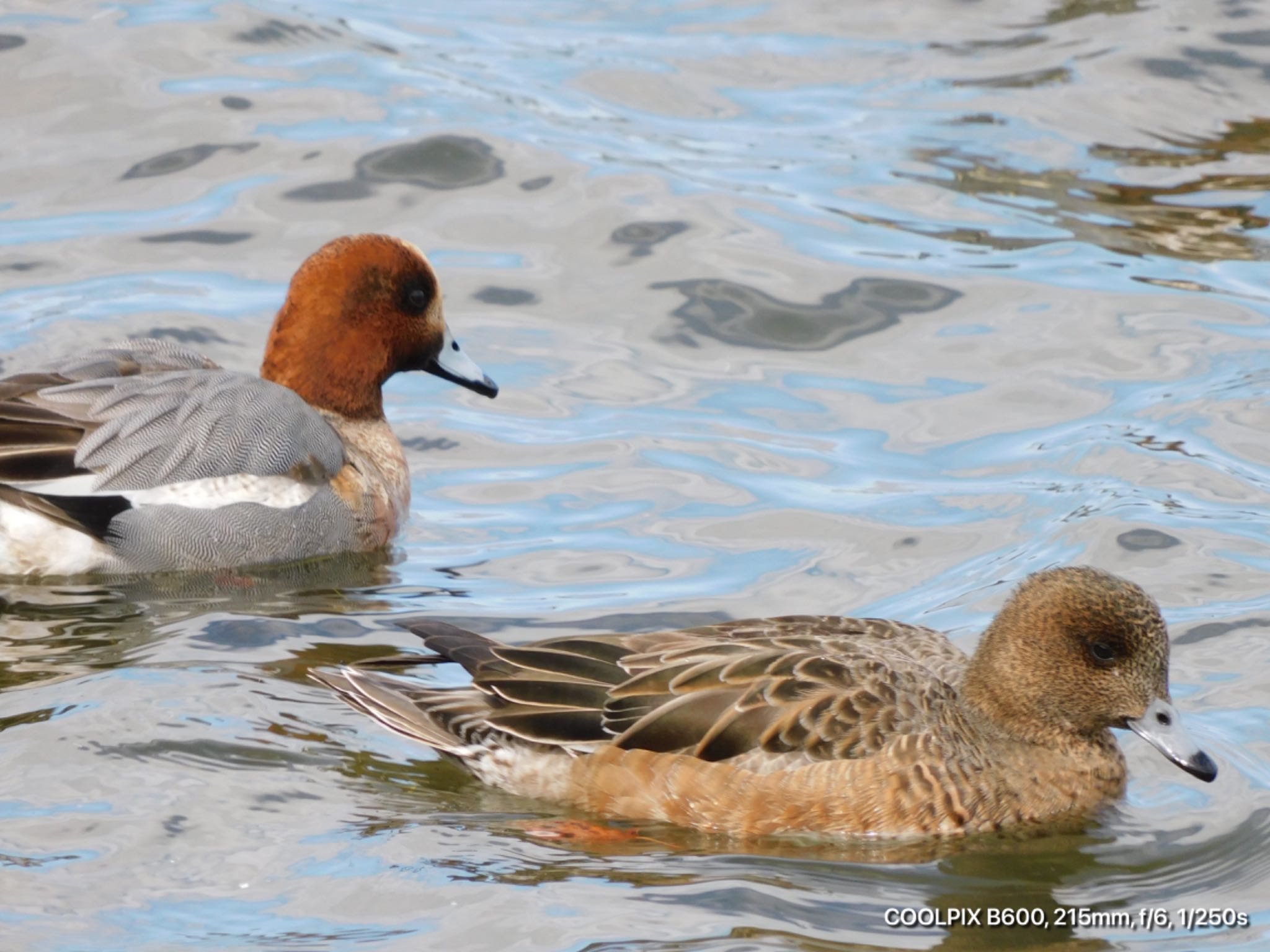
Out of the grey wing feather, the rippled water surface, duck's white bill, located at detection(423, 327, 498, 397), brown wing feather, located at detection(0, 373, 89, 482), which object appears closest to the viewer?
the rippled water surface

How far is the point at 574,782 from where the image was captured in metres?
5.63

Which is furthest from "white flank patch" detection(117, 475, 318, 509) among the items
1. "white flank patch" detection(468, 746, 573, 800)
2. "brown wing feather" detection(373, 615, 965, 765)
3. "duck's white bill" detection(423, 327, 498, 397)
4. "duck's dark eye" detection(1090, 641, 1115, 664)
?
"duck's dark eye" detection(1090, 641, 1115, 664)

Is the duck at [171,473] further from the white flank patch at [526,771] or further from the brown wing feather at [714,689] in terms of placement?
the white flank patch at [526,771]

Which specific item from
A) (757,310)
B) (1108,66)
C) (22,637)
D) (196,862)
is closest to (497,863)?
(196,862)

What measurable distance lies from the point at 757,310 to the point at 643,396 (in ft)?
4.16

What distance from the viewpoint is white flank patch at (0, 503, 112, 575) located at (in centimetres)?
757

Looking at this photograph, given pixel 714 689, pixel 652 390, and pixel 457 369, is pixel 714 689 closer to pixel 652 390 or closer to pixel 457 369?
pixel 457 369

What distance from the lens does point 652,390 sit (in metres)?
9.91

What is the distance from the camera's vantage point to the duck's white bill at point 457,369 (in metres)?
9.05

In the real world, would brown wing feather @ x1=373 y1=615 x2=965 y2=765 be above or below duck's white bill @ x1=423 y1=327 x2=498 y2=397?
above

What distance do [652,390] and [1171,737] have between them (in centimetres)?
478

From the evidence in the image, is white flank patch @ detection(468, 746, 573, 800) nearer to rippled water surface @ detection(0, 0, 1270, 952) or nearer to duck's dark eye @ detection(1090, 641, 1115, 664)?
rippled water surface @ detection(0, 0, 1270, 952)

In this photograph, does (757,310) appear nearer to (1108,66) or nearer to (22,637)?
(1108,66)

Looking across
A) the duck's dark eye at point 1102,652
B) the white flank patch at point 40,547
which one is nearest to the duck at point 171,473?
the white flank patch at point 40,547
